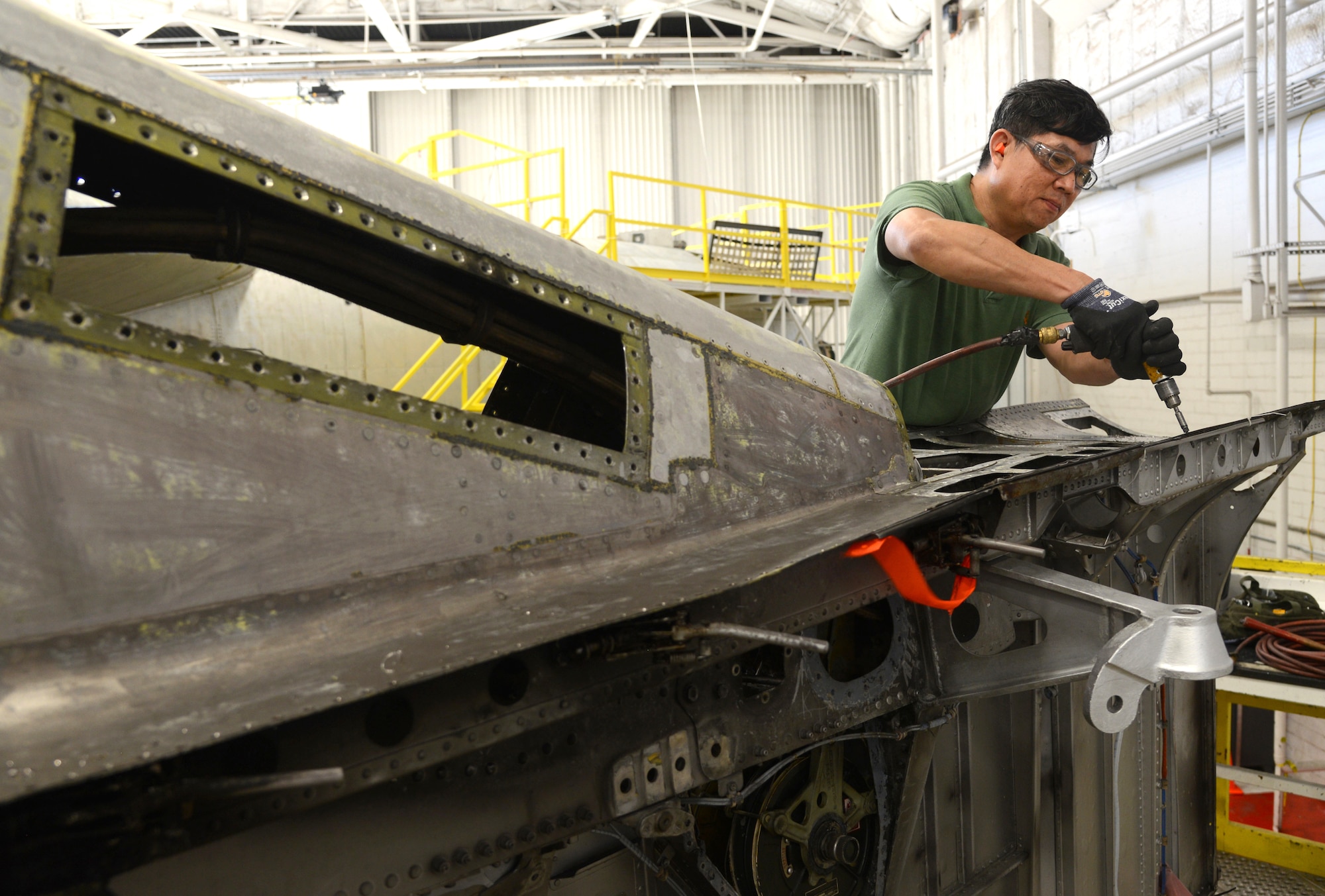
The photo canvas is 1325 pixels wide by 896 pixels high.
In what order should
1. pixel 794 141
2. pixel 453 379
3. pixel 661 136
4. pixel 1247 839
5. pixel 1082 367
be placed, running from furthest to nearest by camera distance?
pixel 661 136 < pixel 794 141 < pixel 453 379 < pixel 1247 839 < pixel 1082 367

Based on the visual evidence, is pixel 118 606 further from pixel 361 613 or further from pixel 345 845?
pixel 345 845

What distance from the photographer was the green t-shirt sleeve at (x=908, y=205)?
2924 mm

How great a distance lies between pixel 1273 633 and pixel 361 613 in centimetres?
502

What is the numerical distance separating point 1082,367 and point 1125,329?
1.09 m

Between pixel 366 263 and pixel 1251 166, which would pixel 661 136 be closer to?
pixel 1251 166

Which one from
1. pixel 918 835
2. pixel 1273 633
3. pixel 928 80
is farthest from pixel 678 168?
pixel 918 835

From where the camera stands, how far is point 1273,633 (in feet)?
15.3

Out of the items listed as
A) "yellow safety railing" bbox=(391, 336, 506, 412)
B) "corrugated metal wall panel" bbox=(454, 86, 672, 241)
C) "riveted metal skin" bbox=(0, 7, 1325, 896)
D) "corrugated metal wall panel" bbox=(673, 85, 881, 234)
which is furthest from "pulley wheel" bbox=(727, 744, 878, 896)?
"corrugated metal wall panel" bbox=(454, 86, 672, 241)

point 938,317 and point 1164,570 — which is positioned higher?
point 938,317

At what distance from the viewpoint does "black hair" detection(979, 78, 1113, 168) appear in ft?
9.67

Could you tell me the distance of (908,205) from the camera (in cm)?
286

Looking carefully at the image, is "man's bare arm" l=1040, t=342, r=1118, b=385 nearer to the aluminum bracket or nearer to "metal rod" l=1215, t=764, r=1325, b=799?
the aluminum bracket

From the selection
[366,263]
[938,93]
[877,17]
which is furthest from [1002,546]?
[877,17]

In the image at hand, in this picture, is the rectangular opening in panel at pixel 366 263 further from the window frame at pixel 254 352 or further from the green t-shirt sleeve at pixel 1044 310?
the green t-shirt sleeve at pixel 1044 310
